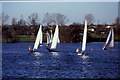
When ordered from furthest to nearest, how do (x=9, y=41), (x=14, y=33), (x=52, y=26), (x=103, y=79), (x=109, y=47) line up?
1. (x=9, y=41)
2. (x=14, y=33)
3. (x=52, y=26)
4. (x=109, y=47)
5. (x=103, y=79)

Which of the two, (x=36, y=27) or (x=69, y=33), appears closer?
(x=36, y=27)

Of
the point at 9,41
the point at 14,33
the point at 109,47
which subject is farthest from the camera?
the point at 9,41

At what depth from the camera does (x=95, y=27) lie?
96.6 meters

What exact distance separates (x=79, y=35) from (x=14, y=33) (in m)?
19.0

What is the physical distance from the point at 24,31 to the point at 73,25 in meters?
15.1

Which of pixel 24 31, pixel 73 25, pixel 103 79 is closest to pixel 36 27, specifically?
pixel 24 31

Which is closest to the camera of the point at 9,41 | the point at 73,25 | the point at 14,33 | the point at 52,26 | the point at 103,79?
the point at 103,79

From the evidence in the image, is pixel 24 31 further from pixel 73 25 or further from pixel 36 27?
pixel 73 25

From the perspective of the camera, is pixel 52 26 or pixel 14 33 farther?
pixel 14 33

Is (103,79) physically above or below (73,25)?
below

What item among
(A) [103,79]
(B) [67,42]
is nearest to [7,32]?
(B) [67,42]

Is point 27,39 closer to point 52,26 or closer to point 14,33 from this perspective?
point 14,33

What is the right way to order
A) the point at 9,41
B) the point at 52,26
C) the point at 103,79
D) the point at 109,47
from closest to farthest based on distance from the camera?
the point at 103,79
the point at 109,47
the point at 52,26
the point at 9,41

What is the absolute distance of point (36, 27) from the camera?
3413 inches
